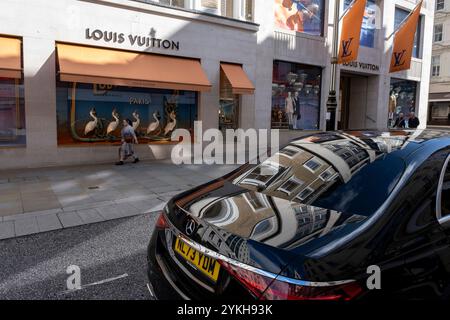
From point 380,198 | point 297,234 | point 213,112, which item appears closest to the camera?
point 297,234

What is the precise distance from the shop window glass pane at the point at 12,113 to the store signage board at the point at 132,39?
8.67 ft

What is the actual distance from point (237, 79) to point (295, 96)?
168 inches

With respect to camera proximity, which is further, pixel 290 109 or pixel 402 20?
pixel 402 20

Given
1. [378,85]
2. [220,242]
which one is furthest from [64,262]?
[378,85]

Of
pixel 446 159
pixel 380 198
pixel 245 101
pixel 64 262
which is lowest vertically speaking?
pixel 64 262

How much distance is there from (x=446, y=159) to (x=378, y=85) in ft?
63.7

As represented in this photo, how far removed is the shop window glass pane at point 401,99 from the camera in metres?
21.1

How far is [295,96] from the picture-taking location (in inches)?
629

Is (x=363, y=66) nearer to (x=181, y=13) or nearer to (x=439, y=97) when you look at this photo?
(x=181, y=13)

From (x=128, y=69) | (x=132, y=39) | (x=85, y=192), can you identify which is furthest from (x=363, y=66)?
(x=85, y=192)

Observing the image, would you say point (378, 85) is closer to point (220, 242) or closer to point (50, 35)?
point (50, 35)
